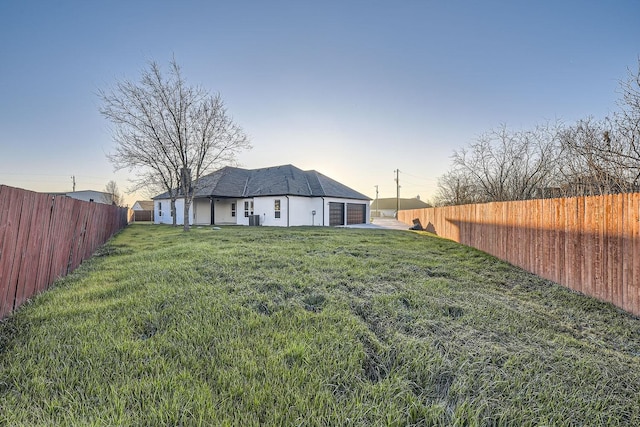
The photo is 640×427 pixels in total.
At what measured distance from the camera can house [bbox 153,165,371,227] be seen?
67.4 feet

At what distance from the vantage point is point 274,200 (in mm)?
20594

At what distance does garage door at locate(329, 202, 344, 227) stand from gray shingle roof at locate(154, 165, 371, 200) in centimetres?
82

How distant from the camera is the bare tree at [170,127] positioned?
1578 centimetres

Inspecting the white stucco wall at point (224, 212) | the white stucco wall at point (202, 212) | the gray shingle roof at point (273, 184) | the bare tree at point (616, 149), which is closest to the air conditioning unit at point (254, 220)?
the gray shingle roof at point (273, 184)

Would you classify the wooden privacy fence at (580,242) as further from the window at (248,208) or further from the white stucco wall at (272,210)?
the window at (248,208)

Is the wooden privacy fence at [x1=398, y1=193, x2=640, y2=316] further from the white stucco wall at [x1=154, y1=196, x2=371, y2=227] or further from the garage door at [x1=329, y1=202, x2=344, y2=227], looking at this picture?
the garage door at [x1=329, y1=202, x2=344, y2=227]

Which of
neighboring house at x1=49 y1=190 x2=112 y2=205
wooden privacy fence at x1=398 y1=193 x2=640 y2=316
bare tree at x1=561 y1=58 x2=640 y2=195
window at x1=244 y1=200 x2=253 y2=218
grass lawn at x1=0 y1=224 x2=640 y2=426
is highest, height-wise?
neighboring house at x1=49 y1=190 x2=112 y2=205

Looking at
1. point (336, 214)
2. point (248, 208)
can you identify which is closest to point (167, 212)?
point (248, 208)

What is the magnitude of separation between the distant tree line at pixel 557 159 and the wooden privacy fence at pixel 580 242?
241 cm

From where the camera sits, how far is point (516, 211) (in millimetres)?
6836

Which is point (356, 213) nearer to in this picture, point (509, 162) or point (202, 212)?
point (509, 162)

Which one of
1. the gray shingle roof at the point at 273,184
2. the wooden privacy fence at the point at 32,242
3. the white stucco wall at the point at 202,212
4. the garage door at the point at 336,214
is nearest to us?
the wooden privacy fence at the point at 32,242

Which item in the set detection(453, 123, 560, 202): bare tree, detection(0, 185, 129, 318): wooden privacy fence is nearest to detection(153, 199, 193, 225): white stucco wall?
detection(0, 185, 129, 318): wooden privacy fence

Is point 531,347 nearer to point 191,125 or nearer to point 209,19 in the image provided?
point 209,19
